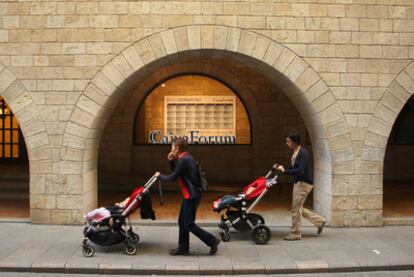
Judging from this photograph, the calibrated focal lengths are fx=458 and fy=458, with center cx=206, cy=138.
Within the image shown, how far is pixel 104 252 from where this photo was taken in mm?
7027

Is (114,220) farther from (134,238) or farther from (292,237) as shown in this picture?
(292,237)

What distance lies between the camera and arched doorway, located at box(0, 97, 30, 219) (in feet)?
32.1

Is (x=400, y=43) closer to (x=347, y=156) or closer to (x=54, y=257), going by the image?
(x=347, y=156)

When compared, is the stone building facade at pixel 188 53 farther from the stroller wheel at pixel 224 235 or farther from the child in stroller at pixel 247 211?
the stroller wheel at pixel 224 235

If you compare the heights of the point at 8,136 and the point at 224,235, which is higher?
the point at 8,136

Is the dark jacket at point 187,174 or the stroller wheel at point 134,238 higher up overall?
the dark jacket at point 187,174

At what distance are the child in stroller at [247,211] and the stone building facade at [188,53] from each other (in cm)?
174

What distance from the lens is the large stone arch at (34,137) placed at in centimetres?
845

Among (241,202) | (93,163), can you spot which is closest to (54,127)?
(93,163)

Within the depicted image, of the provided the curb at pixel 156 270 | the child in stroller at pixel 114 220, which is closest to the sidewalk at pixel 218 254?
the curb at pixel 156 270

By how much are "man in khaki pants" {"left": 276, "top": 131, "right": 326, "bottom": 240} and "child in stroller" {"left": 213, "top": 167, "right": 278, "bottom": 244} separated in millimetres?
364

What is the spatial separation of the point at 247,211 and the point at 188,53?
317cm

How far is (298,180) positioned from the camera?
7.57 meters

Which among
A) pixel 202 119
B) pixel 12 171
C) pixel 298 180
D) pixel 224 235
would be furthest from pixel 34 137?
pixel 202 119
